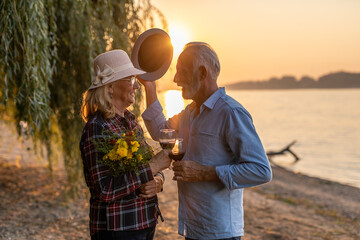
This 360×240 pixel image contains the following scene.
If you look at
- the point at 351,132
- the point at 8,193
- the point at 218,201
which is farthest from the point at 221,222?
the point at 351,132

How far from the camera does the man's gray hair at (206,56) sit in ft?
6.85

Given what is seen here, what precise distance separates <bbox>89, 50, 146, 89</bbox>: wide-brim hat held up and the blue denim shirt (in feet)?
1.82

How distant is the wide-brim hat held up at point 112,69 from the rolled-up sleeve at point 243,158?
778 mm

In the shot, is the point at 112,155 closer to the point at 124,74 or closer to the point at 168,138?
the point at 168,138

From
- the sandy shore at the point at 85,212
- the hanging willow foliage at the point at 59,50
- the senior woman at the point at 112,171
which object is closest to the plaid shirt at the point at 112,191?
the senior woman at the point at 112,171

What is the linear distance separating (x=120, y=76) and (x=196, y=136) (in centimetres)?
63

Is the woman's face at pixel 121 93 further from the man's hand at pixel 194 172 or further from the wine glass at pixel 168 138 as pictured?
the man's hand at pixel 194 172

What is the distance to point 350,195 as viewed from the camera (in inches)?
536

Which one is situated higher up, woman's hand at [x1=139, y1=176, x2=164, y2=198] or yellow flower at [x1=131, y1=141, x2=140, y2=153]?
yellow flower at [x1=131, y1=141, x2=140, y2=153]

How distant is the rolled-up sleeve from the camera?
1.97 m

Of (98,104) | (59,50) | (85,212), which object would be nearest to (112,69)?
(98,104)

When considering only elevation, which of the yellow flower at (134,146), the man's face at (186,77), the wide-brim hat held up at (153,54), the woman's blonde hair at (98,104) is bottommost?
the yellow flower at (134,146)

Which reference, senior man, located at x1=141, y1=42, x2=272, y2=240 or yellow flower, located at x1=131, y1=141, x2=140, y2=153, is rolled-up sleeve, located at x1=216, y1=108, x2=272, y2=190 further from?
yellow flower, located at x1=131, y1=141, x2=140, y2=153

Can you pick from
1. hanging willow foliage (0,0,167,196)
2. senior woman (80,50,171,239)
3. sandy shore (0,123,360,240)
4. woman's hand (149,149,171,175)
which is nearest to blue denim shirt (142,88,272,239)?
woman's hand (149,149,171,175)
